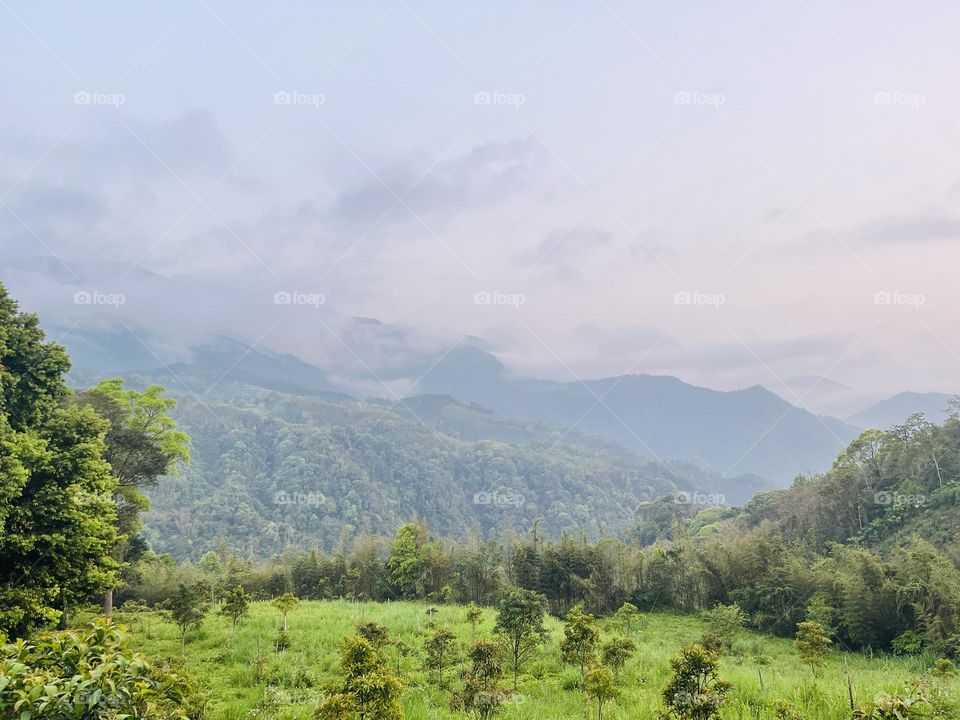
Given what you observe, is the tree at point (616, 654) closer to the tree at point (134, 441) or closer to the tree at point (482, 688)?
the tree at point (482, 688)

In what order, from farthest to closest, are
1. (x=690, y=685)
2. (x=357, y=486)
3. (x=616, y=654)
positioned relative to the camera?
(x=357, y=486), (x=616, y=654), (x=690, y=685)

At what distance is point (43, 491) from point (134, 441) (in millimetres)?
10540

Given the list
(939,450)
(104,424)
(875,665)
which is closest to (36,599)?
(104,424)

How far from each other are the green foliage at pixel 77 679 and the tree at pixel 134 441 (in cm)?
2089

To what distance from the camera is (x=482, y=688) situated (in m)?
12.0

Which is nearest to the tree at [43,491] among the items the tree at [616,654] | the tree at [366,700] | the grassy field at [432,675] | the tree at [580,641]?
the grassy field at [432,675]

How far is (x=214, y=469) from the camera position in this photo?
136625 millimetres

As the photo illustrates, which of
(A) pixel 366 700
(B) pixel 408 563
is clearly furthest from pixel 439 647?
(B) pixel 408 563

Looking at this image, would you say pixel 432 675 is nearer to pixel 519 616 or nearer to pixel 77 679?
pixel 519 616

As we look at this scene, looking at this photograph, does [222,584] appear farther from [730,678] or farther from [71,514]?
[730,678]

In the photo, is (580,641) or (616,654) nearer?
(580,641)

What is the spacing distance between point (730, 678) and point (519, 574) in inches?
833

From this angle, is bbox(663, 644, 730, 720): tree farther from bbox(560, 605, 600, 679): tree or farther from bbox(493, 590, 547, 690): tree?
bbox(493, 590, 547, 690): tree

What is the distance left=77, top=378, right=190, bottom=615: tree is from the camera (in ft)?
74.5
